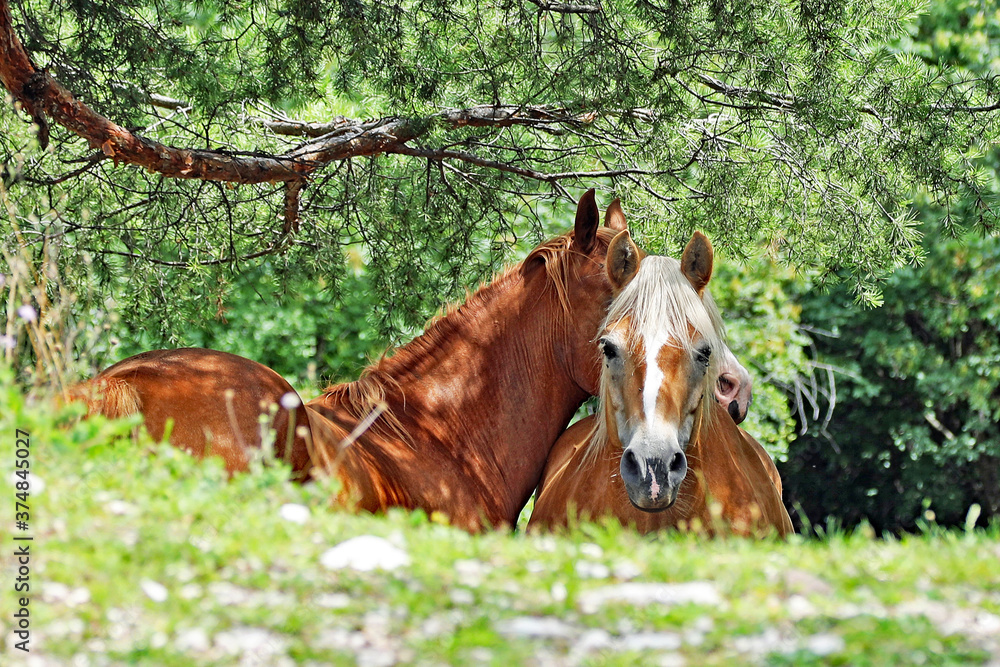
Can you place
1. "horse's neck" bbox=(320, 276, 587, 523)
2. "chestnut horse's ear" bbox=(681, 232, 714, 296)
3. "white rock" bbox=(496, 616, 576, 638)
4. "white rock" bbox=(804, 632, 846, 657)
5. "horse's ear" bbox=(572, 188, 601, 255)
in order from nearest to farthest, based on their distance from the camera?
"white rock" bbox=(804, 632, 846, 657) → "white rock" bbox=(496, 616, 576, 638) → "chestnut horse's ear" bbox=(681, 232, 714, 296) → "horse's ear" bbox=(572, 188, 601, 255) → "horse's neck" bbox=(320, 276, 587, 523)

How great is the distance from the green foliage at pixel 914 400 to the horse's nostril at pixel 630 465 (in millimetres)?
9123

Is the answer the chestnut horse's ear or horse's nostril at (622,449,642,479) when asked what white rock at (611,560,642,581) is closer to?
horse's nostril at (622,449,642,479)

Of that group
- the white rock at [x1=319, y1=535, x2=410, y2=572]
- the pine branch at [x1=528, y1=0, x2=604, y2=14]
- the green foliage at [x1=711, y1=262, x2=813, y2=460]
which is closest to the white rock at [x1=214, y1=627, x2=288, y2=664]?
the white rock at [x1=319, y1=535, x2=410, y2=572]

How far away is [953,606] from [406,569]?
137 centimetres

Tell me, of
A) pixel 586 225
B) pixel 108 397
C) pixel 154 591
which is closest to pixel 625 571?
pixel 154 591

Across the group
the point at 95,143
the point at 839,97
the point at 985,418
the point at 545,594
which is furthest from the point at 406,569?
the point at 985,418

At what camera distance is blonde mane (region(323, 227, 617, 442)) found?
4.65 metres

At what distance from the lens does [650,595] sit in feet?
7.92

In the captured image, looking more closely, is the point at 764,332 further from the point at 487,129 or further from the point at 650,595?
the point at 650,595

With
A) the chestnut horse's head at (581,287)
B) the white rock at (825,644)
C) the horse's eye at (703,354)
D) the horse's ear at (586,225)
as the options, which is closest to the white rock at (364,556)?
the white rock at (825,644)

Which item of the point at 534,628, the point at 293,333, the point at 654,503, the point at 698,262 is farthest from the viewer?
the point at 293,333

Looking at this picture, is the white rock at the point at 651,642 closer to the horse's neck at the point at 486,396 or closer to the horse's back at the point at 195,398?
the horse's back at the point at 195,398

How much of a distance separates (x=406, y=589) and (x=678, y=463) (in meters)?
1.54

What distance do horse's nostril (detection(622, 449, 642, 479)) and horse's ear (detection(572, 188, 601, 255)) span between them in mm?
1277
